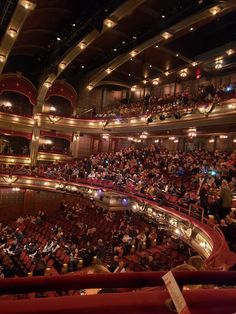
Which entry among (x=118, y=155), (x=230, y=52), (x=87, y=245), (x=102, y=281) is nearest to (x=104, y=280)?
(x=102, y=281)

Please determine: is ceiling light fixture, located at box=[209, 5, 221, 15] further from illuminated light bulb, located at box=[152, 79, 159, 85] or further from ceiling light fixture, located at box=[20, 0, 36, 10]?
illuminated light bulb, located at box=[152, 79, 159, 85]

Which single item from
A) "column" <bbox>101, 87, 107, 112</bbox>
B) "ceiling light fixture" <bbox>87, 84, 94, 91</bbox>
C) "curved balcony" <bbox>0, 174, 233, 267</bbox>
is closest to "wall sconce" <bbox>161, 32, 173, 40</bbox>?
"curved balcony" <bbox>0, 174, 233, 267</bbox>

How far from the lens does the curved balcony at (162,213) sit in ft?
20.1

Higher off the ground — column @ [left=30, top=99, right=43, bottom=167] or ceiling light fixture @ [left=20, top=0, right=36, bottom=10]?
ceiling light fixture @ [left=20, top=0, right=36, bottom=10]

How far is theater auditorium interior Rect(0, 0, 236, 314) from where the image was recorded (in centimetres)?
279

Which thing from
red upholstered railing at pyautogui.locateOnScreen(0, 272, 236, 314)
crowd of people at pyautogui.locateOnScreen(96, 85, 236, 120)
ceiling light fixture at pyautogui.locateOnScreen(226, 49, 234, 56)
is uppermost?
ceiling light fixture at pyautogui.locateOnScreen(226, 49, 234, 56)

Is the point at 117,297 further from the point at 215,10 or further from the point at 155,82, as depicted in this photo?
the point at 155,82

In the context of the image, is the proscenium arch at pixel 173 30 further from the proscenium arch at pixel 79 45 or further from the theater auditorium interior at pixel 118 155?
the proscenium arch at pixel 79 45

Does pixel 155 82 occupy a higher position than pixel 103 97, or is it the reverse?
pixel 155 82

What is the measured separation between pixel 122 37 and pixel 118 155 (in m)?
7.96

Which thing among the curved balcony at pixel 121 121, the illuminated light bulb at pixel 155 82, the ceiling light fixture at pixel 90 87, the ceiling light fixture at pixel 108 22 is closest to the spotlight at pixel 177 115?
the curved balcony at pixel 121 121

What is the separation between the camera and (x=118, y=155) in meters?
20.3

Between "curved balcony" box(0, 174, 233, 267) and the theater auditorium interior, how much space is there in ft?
0.21

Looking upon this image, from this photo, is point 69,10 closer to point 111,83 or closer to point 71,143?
point 111,83
